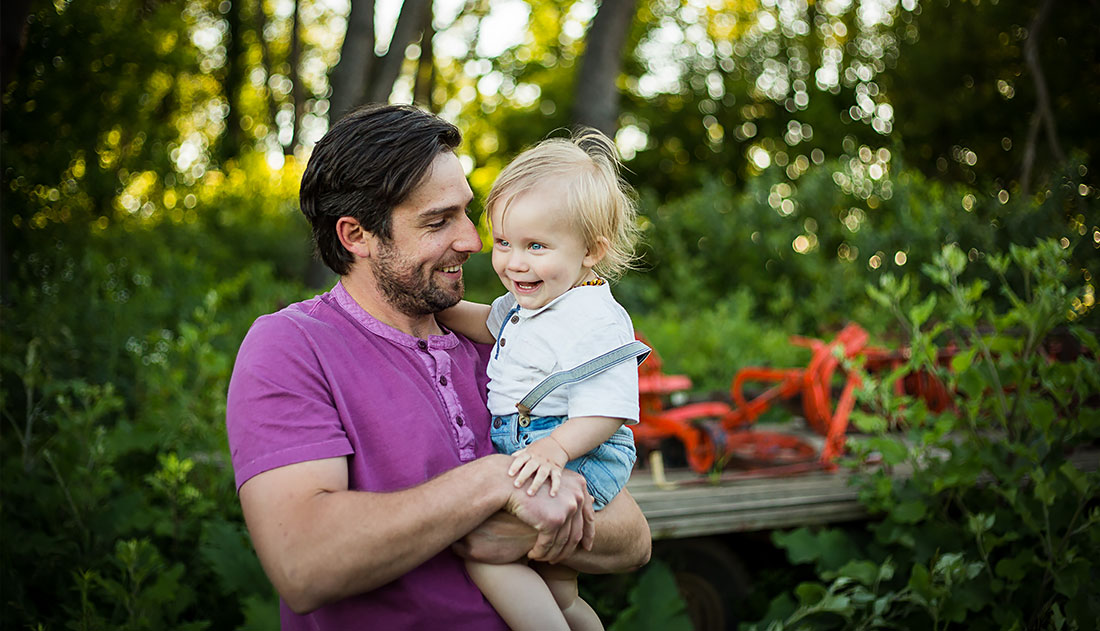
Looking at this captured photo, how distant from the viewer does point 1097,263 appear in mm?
4426

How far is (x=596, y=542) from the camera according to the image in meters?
2.03

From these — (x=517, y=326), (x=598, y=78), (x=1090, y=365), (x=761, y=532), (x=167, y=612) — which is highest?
(x=598, y=78)

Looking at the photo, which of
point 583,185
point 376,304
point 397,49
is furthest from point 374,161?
point 397,49

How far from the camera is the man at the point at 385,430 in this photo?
1695mm

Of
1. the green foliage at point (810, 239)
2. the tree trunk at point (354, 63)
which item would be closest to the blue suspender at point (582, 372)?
the green foliage at point (810, 239)

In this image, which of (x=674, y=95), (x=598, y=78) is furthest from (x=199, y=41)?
(x=598, y=78)

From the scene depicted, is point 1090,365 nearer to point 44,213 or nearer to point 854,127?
point 44,213

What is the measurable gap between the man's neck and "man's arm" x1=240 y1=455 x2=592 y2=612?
441mm

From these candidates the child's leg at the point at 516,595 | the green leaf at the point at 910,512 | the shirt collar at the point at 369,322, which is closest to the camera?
the child's leg at the point at 516,595

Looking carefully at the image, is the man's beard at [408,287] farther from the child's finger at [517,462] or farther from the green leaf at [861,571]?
the green leaf at [861,571]

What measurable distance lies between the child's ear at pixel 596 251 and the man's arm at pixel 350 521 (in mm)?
610

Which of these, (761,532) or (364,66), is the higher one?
(364,66)

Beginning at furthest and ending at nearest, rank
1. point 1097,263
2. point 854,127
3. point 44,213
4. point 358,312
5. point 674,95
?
1. point 674,95
2. point 854,127
3. point 44,213
4. point 1097,263
5. point 358,312

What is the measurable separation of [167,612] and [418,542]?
1.27 metres
